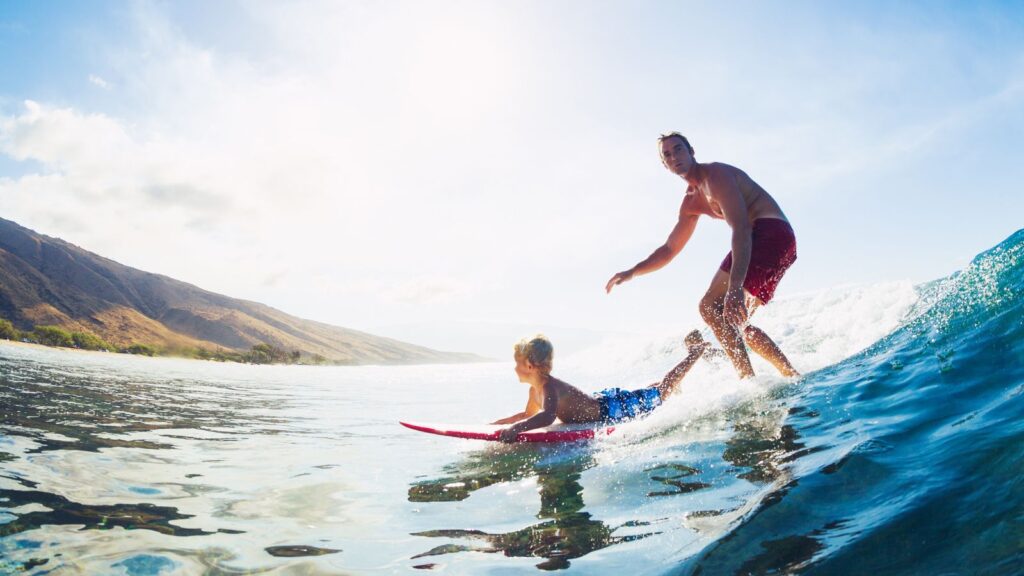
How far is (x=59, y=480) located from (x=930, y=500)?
5.29 metres

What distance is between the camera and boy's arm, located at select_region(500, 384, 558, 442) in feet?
18.0

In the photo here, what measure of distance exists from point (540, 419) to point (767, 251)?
3.06 meters

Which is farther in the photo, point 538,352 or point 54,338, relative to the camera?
point 54,338

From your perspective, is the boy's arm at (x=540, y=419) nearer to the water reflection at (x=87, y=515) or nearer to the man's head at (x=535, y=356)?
the man's head at (x=535, y=356)

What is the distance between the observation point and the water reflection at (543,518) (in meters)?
2.63

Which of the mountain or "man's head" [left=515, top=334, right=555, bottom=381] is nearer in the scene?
"man's head" [left=515, top=334, right=555, bottom=381]

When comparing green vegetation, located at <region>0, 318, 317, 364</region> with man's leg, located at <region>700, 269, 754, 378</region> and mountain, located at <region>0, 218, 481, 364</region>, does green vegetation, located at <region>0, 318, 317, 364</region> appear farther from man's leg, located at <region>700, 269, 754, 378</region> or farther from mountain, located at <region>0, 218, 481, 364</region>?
man's leg, located at <region>700, 269, 754, 378</region>

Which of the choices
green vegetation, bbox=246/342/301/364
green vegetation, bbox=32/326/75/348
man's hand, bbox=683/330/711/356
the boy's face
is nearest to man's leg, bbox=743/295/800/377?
man's hand, bbox=683/330/711/356

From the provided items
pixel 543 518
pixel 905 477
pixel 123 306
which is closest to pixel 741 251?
pixel 905 477

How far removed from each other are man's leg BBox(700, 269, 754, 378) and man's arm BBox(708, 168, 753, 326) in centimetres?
32

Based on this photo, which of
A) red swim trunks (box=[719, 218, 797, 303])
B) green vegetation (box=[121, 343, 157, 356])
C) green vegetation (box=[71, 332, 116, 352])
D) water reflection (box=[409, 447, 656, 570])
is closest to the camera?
water reflection (box=[409, 447, 656, 570])

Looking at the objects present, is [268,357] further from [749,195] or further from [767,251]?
[767,251]

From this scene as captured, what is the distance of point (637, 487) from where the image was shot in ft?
11.4

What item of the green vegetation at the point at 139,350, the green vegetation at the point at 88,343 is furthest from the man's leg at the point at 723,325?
the green vegetation at the point at 139,350
